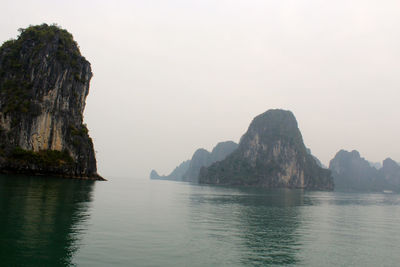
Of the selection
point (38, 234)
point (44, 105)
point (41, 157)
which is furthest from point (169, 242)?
point (44, 105)

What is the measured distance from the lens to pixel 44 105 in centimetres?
9981

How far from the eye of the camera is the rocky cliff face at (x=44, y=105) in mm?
92375

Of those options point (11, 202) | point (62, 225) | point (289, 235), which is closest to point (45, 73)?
point (11, 202)

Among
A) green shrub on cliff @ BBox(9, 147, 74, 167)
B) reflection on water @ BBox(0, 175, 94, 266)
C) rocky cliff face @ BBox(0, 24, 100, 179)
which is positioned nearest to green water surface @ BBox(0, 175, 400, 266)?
reflection on water @ BBox(0, 175, 94, 266)

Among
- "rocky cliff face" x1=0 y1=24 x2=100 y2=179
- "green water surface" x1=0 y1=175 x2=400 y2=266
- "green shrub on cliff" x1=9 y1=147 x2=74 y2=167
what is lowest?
"green water surface" x1=0 y1=175 x2=400 y2=266

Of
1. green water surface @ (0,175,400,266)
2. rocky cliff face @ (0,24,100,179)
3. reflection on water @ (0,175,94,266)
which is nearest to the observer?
reflection on water @ (0,175,94,266)

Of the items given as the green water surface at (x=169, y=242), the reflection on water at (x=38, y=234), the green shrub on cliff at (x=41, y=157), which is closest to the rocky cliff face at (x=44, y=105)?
the green shrub on cliff at (x=41, y=157)

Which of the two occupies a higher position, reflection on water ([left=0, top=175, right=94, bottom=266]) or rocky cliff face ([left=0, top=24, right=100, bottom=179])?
rocky cliff face ([left=0, top=24, right=100, bottom=179])

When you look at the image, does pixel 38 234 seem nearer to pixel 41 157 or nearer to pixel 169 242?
pixel 169 242

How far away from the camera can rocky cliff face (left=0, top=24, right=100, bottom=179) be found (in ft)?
303

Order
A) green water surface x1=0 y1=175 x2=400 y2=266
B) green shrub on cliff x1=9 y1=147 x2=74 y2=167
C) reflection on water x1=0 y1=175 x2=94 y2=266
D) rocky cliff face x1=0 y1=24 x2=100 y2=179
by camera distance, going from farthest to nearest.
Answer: rocky cliff face x1=0 y1=24 x2=100 y2=179
green shrub on cliff x1=9 y1=147 x2=74 y2=167
green water surface x1=0 y1=175 x2=400 y2=266
reflection on water x1=0 y1=175 x2=94 y2=266

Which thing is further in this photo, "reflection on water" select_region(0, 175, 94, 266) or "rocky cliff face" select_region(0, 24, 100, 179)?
"rocky cliff face" select_region(0, 24, 100, 179)

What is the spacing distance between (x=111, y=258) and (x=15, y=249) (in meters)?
4.51

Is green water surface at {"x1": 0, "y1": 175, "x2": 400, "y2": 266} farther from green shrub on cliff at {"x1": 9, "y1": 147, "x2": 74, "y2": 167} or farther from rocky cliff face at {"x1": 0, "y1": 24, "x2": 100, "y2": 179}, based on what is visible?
rocky cliff face at {"x1": 0, "y1": 24, "x2": 100, "y2": 179}
